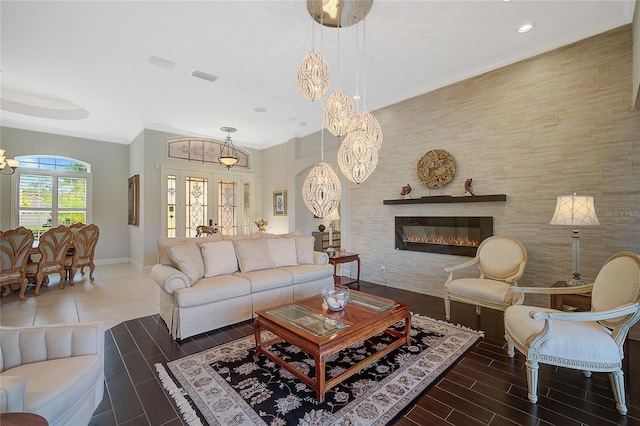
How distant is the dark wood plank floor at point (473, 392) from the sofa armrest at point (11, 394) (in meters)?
0.77

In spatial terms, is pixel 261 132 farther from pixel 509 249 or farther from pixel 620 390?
pixel 620 390

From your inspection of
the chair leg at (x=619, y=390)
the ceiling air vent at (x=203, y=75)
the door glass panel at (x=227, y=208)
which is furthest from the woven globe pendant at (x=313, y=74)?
the door glass panel at (x=227, y=208)

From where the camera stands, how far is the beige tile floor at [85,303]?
3.39m

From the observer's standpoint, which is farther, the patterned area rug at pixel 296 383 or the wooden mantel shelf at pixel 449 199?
the wooden mantel shelf at pixel 449 199

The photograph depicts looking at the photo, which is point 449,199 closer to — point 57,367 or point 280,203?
point 57,367

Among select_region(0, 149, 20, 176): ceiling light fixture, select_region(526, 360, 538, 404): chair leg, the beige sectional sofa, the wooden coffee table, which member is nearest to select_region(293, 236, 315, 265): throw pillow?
the beige sectional sofa

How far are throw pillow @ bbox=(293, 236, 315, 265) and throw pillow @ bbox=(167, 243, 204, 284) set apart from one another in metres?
1.46

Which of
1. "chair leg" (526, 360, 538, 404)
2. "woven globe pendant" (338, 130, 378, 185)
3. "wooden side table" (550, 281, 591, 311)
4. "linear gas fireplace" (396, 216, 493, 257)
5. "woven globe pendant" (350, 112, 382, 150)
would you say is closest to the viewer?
"chair leg" (526, 360, 538, 404)

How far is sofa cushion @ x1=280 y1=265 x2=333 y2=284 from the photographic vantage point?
3708mm

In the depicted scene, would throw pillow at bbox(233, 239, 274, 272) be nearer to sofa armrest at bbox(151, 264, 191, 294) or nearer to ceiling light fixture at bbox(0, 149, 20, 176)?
sofa armrest at bbox(151, 264, 191, 294)

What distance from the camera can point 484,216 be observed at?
3768 millimetres

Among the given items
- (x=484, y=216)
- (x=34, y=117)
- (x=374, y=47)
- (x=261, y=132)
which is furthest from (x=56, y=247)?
(x=484, y=216)

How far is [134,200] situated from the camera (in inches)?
258

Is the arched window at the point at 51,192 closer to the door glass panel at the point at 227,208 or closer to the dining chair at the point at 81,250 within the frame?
the dining chair at the point at 81,250
